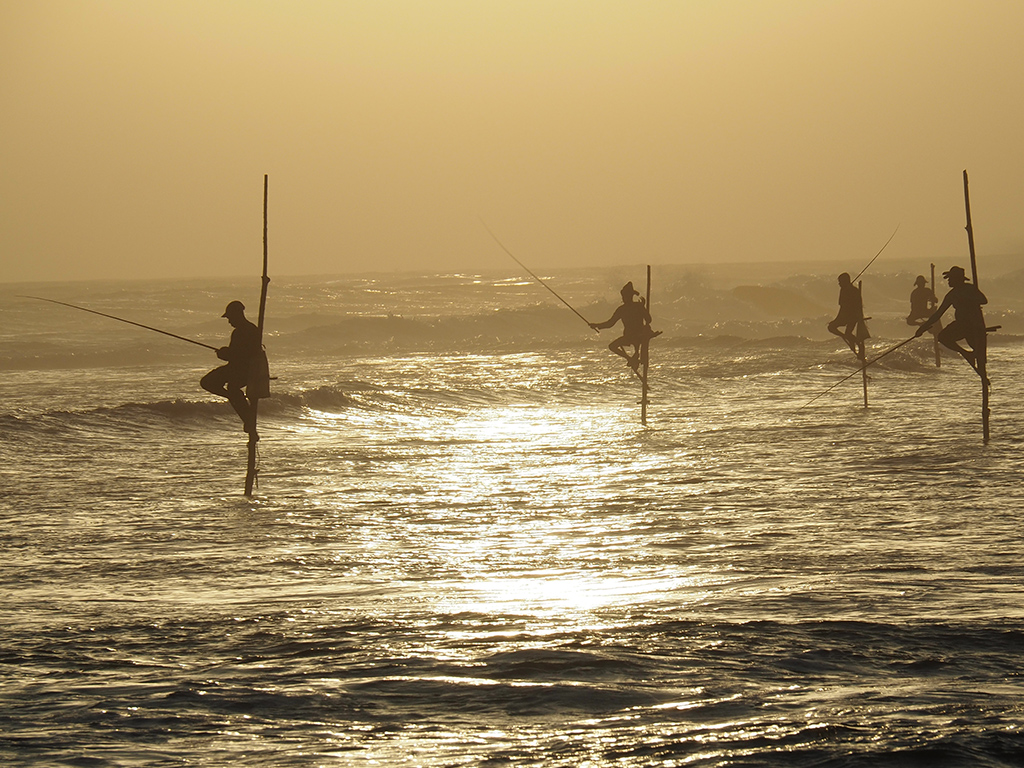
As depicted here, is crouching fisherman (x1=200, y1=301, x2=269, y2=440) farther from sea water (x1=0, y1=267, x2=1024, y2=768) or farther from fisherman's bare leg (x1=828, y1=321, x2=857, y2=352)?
fisherman's bare leg (x1=828, y1=321, x2=857, y2=352)

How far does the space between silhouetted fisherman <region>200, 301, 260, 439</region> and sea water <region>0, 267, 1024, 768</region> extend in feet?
3.00

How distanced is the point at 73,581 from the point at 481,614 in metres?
3.01

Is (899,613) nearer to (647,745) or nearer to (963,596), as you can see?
(963,596)

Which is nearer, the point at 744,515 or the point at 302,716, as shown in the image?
the point at 302,716

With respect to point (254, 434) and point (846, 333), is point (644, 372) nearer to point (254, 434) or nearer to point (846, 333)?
point (846, 333)

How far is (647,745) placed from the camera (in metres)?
4.51

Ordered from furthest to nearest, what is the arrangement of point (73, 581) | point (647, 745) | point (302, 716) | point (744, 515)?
point (744, 515) → point (73, 581) → point (302, 716) → point (647, 745)

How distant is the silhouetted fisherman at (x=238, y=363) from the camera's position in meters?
11.8

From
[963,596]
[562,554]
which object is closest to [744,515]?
[562,554]

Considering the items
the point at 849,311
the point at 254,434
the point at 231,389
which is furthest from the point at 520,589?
the point at 849,311

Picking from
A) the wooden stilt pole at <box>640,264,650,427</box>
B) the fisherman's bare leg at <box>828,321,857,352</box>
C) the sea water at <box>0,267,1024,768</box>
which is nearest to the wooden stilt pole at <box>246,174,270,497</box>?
the sea water at <box>0,267,1024,768</box>

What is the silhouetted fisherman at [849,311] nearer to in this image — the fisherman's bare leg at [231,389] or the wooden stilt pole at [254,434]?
the wooden stilt pole at [254,434]

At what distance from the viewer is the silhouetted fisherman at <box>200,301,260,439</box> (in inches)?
465

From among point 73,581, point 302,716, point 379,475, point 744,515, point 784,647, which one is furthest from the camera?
point 379,475
